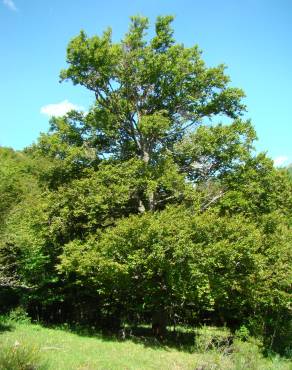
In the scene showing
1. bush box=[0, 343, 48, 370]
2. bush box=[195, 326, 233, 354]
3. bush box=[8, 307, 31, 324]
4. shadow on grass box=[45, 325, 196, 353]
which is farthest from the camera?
bush box=[8, 307, 31, 324]

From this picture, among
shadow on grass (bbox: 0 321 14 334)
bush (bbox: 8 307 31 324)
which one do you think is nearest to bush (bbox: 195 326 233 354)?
shadow on grass (bbox: 0 321 14 334)

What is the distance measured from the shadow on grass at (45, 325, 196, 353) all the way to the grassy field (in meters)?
0.05

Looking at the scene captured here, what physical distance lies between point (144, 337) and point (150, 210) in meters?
6.36

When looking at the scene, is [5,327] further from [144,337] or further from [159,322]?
[159,322]

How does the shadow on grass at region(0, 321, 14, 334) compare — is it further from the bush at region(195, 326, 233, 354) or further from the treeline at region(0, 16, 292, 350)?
the bush at region(195, 326, 233, 354)

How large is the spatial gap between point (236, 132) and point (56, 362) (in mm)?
14799

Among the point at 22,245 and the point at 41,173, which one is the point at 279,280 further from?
the point at 41,173

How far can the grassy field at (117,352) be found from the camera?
9.93 meters

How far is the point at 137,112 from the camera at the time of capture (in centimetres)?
2295

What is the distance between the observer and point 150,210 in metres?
21.0

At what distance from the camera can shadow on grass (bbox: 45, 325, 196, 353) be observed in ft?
60.3

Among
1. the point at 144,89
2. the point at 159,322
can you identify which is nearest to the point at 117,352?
the point at 159,322

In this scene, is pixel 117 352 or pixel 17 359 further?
pixel 117 352

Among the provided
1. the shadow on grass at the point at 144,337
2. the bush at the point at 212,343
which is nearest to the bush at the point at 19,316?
the shadow on grass at the point at 144,337
